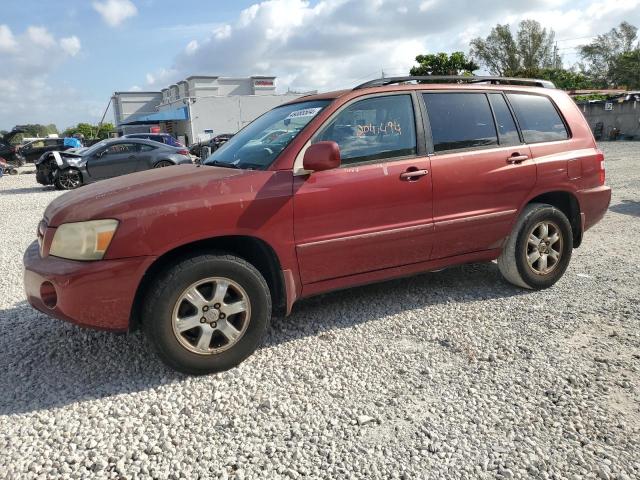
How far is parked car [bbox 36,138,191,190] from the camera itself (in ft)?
47.2

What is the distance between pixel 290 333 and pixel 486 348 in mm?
1416

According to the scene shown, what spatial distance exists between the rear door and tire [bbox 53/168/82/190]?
12728 millimetres

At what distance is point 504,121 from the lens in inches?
174

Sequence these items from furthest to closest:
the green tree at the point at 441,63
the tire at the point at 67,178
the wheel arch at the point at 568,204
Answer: the green tree at the point at 441,63 → the tire at the point at 67,178 → the wheel arch at the point at 568,204

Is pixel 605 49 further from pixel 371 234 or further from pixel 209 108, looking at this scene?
pixel 371 234

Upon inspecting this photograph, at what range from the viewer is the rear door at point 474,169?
13.2 ft

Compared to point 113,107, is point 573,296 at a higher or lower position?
lower

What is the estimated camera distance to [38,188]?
52.9 feet

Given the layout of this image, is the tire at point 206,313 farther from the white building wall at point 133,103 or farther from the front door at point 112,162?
the white building wall at point 133,103

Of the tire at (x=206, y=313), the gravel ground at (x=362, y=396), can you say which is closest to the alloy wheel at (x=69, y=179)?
the gravel ground at (x=362, y=396)

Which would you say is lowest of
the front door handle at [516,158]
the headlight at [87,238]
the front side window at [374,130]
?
the headlight at [87,238]

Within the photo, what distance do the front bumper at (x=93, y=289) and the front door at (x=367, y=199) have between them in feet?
3.57

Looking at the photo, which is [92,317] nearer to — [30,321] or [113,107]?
[30,321]

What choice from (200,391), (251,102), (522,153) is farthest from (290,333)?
(251,102)
